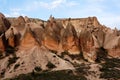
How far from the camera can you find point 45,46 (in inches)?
3386

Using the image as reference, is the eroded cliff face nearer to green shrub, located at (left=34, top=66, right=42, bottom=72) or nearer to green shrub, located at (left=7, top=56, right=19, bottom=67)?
green shrub, located at (left=7, top=56, right=19, bottom=67)

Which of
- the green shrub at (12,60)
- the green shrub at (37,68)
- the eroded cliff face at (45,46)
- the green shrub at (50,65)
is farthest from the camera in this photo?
the green shrub at (12,60)

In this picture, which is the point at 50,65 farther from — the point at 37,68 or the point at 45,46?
the point at 45,46

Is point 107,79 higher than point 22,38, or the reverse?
point 22,38

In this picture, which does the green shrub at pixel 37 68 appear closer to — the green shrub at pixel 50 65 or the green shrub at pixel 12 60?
the green shrub at pixel 50 65

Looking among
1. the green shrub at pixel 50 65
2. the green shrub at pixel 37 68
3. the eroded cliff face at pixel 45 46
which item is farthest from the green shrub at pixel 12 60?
the green shrub at pixel 50 65

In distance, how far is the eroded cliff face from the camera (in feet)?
258

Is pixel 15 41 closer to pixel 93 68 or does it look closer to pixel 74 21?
pixel 93 68

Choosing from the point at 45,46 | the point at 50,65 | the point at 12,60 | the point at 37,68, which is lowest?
the point at 37,68

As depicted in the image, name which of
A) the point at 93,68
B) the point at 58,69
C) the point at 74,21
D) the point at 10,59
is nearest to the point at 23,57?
the point at 10,59

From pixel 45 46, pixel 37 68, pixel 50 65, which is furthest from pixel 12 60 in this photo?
pixel 45 46

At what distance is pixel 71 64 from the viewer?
79.8m

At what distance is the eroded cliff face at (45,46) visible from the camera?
7862 centimetres

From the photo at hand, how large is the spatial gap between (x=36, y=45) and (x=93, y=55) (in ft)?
34.7
